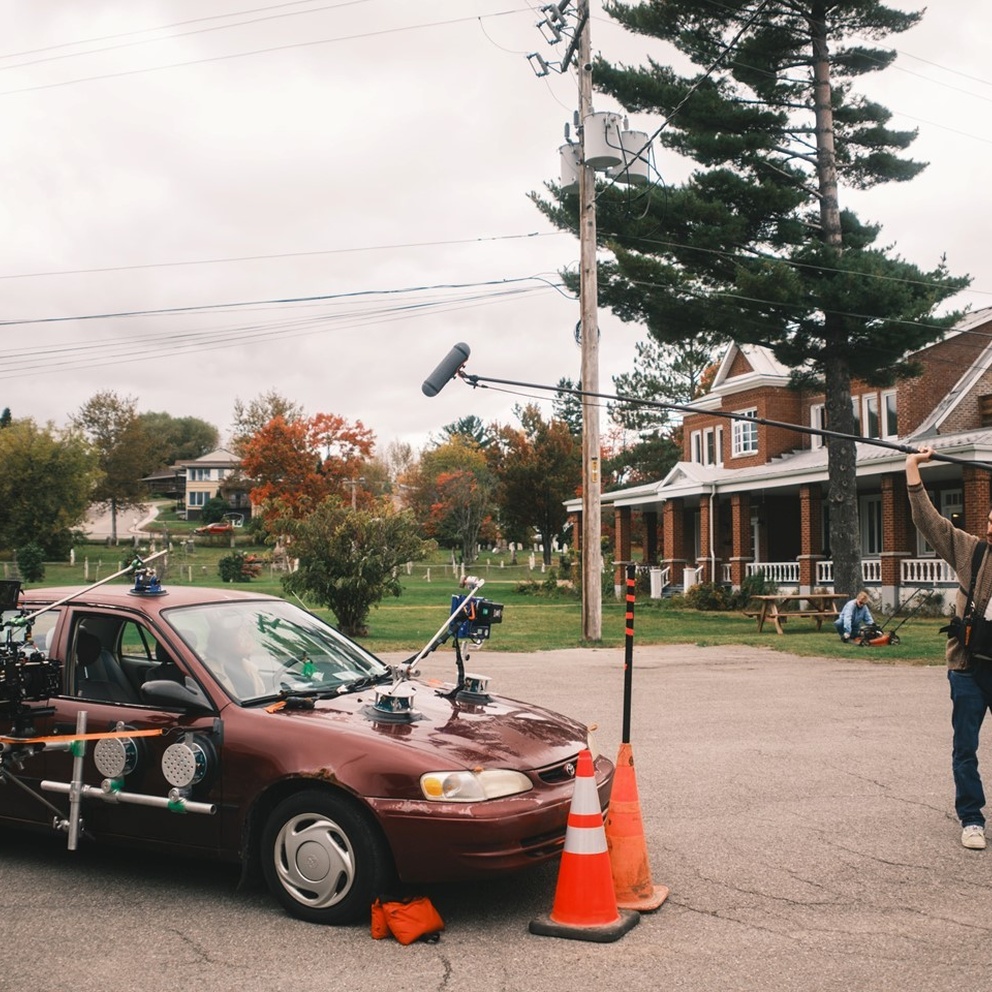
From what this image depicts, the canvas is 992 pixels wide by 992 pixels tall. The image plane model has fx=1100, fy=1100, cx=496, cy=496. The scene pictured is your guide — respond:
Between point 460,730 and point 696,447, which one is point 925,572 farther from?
point 460,730

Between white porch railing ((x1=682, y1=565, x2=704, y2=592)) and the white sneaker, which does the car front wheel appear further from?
white porch railing ((x1=682, y1=565, x2=704, y2=592))

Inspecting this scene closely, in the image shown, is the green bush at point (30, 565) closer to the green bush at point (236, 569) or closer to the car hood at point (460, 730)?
the green bush at point (236, 569)

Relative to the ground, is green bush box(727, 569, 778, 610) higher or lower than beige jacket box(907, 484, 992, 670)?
lower

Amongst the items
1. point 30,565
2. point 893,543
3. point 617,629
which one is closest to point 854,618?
point 617,629

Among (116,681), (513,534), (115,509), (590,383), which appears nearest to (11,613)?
(116,681)

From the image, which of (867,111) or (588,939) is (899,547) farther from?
(588,939)

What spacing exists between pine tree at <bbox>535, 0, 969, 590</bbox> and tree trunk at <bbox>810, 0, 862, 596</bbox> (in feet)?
0.11

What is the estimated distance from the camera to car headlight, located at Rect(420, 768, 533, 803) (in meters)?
4.79

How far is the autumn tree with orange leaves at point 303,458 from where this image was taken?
63.0 metres

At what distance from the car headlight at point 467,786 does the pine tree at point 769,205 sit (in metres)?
21.4

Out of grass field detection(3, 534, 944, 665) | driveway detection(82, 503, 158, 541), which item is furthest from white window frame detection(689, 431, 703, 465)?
driveway detection(82, 503, 158, 541)

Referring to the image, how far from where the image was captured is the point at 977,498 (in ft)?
86.6

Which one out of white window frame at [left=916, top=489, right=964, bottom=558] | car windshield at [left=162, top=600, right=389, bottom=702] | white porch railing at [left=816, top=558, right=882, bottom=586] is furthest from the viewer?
white window frame at [left=916, top=489, right=964, bottom=558]

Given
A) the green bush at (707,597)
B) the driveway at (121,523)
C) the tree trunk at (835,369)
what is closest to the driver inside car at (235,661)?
the tree trunk at (835,369)
